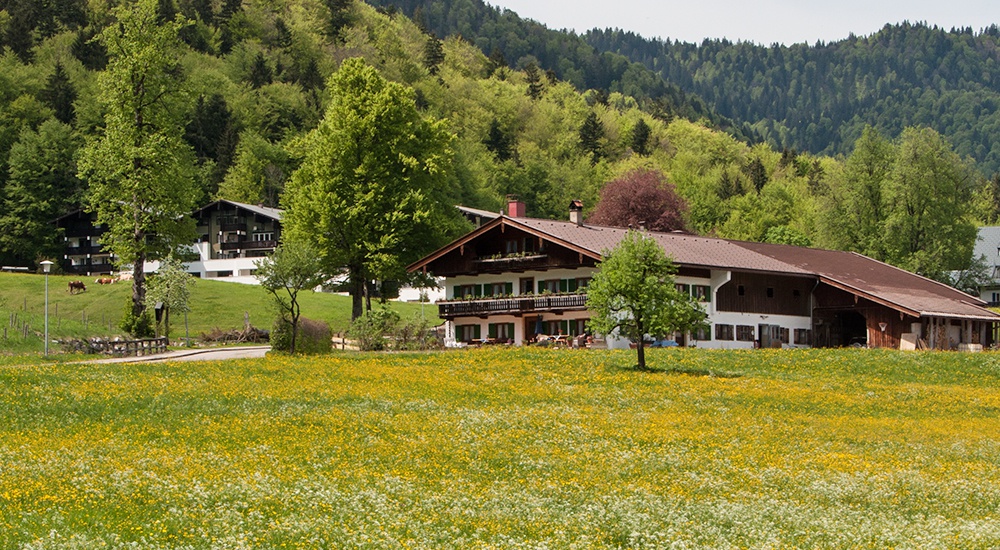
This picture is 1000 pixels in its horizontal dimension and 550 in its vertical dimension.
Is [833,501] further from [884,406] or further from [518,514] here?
[884,406]

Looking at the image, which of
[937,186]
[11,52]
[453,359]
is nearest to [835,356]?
[453,359]

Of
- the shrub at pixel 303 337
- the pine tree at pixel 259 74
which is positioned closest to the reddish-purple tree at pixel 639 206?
the shrub at pixel 303 337

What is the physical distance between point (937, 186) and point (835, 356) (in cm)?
4290

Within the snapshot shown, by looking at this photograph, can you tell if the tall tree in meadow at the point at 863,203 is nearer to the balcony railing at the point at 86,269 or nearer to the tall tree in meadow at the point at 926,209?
the tall tree in meadow at the point at 926,209

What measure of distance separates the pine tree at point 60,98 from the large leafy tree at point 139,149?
76.6 metres

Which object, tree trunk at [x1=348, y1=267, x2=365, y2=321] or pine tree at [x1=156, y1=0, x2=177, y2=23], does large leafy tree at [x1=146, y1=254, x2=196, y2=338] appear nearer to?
tree trunk at [x1=348, y1=267, x2=365, y2=321]

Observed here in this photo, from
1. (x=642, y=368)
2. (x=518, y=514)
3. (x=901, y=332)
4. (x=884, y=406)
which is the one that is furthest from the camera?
(x=901, y=332)

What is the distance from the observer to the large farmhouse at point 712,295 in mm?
66750

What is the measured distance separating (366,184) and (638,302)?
81.5 feet

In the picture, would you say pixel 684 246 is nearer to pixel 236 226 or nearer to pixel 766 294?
pixel 766 294

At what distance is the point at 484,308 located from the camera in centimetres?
6931

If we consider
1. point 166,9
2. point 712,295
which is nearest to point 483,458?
point 712,295

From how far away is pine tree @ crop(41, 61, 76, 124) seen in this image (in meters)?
140

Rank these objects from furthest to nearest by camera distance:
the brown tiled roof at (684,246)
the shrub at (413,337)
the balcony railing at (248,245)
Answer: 1. the balcony railing at (248,245)
2. the brown tiled roof at (684,246)
3. the shrub at (413,337)
